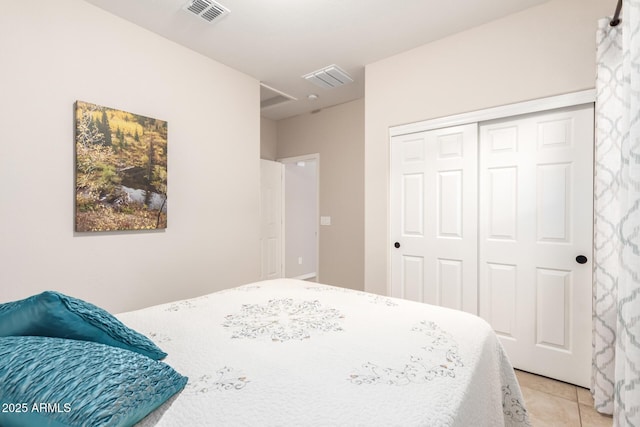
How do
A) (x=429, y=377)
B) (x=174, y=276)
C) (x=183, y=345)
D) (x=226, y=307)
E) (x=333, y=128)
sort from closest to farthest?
(x=429, y=377) < (x=183, y=345) < (x=226, y=307) < (x=174, y=276) < (x=333, y=128)

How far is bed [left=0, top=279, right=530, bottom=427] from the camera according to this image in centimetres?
79

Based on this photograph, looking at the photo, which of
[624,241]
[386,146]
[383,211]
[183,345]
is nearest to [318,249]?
[383,211]

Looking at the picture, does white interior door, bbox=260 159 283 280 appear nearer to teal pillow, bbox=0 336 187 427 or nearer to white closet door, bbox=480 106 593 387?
white closet door, bbox=480 106 593 387

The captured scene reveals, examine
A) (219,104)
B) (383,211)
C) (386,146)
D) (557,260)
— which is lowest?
(557,260)

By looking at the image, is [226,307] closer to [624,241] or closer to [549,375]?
[624,241]

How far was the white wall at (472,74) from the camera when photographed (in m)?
2.18

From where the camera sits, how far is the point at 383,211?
3129 mm

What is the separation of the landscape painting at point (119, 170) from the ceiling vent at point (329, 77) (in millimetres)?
1673

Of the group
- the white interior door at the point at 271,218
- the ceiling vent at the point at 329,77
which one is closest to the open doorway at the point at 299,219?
the white interior door at the point at 271,218

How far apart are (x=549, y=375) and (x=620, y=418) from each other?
1.46 meters

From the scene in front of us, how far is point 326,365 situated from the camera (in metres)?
1.02

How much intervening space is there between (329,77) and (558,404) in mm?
3455

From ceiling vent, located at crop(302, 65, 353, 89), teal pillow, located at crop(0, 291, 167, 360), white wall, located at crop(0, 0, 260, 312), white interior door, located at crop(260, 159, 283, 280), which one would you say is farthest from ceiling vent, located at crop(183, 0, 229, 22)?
white interior door, located at crop(260, 159, 283, 280)

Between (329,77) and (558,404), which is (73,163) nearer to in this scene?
(329,77)
